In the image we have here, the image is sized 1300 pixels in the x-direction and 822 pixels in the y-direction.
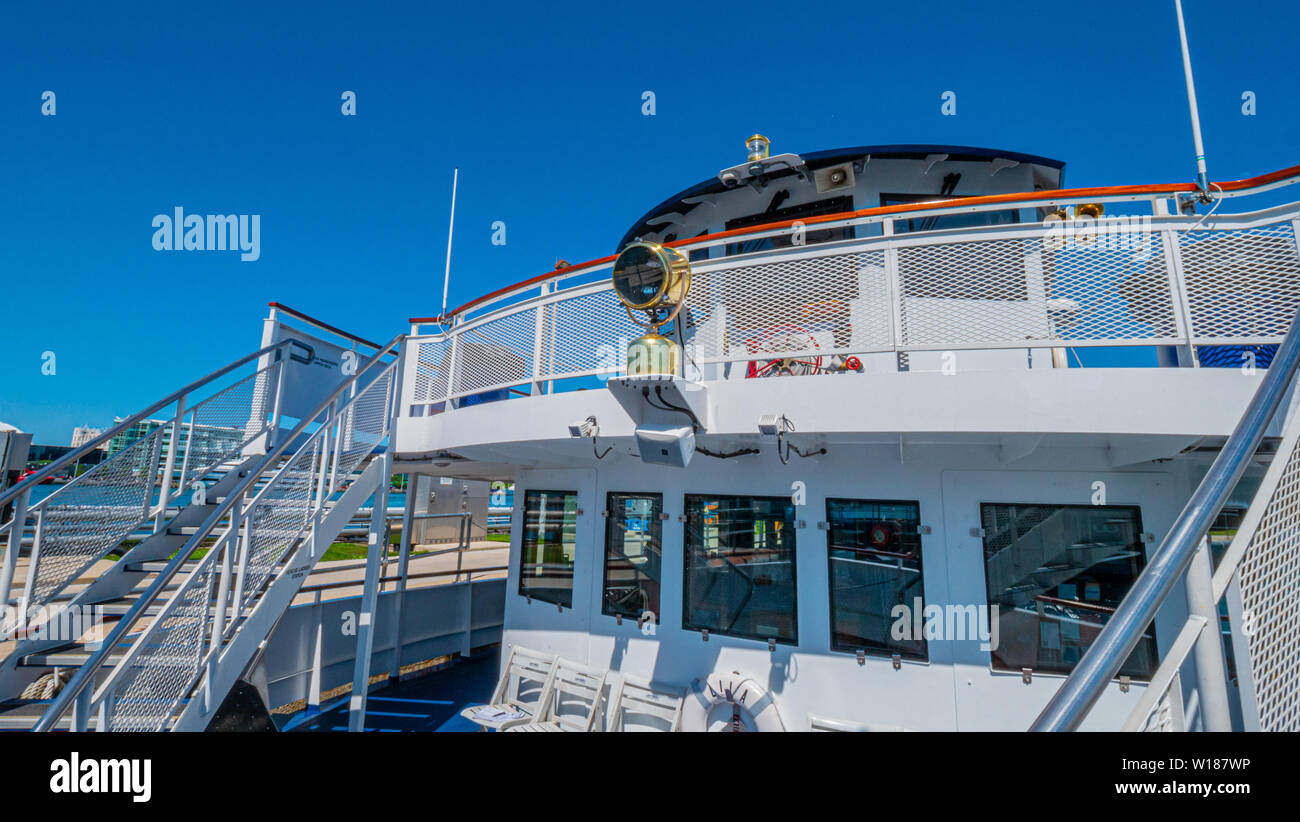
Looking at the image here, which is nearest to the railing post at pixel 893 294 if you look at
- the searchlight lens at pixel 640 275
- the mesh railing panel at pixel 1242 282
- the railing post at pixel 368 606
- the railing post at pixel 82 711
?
the searchlight lens at pixel 640 275

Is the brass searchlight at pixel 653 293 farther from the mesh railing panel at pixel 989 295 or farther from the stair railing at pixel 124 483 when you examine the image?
the stair railing at pixel 124 483

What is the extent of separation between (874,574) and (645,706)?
96.5 inches

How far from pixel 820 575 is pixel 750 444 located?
1.26 meters

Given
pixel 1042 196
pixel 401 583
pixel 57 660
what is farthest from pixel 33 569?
pixel 1042 196

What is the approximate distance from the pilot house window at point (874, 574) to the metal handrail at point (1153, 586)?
116 inches

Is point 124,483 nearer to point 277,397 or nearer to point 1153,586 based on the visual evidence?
point 277,397

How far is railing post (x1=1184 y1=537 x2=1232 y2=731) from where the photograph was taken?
1.72m

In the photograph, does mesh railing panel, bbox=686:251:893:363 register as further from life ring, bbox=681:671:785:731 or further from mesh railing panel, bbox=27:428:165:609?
mesh railing panel, bbox=27:428:165:609

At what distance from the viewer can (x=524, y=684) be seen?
655 centimetres

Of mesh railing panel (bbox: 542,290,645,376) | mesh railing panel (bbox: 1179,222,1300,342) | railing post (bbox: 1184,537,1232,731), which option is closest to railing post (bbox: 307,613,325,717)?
mesh railing panel (bbox: 542,290,645,376)

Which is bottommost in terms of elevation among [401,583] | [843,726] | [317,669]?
[317,669]

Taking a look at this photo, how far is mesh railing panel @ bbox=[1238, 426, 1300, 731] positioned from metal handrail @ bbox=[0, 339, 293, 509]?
6042 millimetres

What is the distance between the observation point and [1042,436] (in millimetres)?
3668

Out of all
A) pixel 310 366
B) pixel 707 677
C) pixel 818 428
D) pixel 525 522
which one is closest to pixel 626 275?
pixel 818 428
